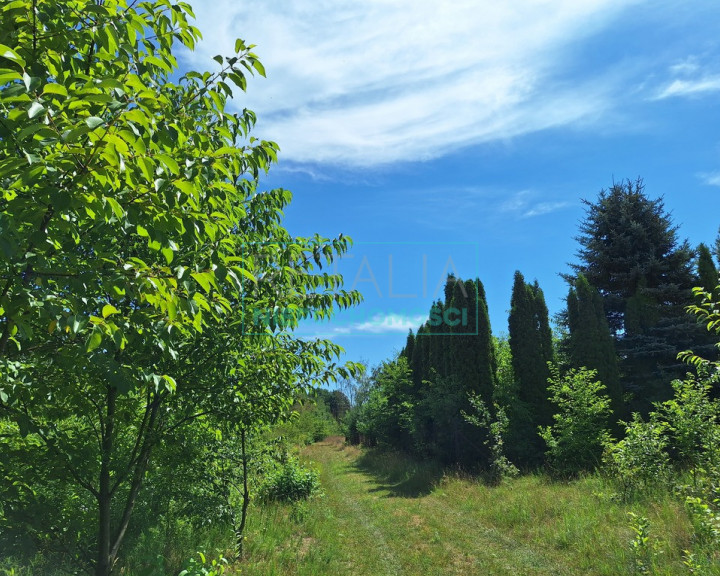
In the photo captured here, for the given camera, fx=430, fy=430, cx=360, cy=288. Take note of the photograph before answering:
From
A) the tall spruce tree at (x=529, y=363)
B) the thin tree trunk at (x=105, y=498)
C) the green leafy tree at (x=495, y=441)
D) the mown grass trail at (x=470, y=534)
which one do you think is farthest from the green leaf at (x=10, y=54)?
the tall spruce tree at (x=529, y=363)

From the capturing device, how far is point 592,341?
17.7 m

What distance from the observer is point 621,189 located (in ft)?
76.5

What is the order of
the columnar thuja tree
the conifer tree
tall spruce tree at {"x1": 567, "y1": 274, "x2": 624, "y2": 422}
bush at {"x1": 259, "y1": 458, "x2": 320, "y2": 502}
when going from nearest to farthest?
the columnar thuja tree → bush at {"x1": 259, "y1": 458, "x2": 320, "y2": 502} → tall spruce tree at {"x1": 567, "y1": 274, "x2": 624, "y2": 422} → the conifer tree

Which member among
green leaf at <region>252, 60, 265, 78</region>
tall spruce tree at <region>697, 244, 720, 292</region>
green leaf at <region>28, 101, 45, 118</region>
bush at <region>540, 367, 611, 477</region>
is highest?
tall spruce tree at <region>697, 244, 720, 292</region>

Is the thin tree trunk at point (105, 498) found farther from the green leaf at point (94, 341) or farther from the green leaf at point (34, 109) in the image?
the green leaf at point (34, 109)

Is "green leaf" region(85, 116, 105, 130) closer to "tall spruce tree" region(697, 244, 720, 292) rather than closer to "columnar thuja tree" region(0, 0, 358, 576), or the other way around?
"columnar thuja tree" region(0, 0, 358, 576)

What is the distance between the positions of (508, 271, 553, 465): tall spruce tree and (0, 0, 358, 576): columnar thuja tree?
13.6 m

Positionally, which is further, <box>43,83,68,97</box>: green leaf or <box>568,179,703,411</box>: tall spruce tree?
<box>568,179,703,411</box>: tall spruce tree

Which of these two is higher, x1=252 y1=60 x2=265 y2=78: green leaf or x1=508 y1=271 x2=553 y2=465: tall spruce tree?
x1=252 y1=60 x2=265 y2=78: green leaf

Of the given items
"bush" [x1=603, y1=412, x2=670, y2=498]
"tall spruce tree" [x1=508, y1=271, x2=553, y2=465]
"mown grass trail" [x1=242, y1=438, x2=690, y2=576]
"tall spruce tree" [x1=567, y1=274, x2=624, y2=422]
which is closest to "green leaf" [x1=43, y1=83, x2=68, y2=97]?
"mown grass trail" [x1=242, y1=438, x2=690, y2=576]

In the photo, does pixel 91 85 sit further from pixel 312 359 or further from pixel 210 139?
pixel 312 359

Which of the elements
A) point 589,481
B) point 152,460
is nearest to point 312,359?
point 152,460

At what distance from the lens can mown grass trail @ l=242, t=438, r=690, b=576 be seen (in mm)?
6801

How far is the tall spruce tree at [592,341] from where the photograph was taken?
17.1 metres
